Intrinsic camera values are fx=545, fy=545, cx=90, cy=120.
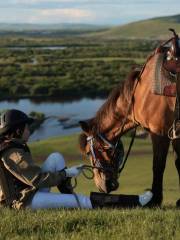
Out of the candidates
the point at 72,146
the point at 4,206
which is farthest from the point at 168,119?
the point at 72,146

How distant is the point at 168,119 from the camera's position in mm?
5719

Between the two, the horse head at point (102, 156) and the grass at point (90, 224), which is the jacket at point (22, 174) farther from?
the horse head at point (102, 156)

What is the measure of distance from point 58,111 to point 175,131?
31193mm

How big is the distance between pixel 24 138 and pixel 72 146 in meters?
16.3

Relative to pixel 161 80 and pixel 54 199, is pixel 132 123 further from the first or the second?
pixel 54 199

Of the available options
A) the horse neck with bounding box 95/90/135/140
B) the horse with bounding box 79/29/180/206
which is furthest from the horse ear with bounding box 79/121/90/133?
the horse neck with bounding box 95/90/135/140

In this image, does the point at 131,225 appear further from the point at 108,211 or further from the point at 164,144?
the point at 164,144

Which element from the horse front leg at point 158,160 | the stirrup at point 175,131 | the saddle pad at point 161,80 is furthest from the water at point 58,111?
the stirrup at point 175,131

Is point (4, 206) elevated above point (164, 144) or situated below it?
below

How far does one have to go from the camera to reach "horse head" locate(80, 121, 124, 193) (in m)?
6.14

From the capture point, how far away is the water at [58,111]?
30797 mm

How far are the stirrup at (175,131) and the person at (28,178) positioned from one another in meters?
0.62

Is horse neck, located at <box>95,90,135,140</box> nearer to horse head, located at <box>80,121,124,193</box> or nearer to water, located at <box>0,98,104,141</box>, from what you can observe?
horse head, located at <box>80,121,124,193</box>

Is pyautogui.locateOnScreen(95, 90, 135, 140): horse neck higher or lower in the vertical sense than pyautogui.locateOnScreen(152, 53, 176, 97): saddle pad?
lower
